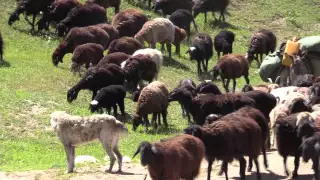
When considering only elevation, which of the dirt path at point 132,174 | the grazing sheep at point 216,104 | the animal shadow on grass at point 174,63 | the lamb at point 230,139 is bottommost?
the animal shadow on grass at point 174,63

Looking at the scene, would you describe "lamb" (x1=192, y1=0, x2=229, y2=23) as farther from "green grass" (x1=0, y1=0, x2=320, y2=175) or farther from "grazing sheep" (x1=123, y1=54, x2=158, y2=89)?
"grazing sheep" (x1=123, y1=54, x2=158, y2=89)

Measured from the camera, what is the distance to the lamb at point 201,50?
95.5ft

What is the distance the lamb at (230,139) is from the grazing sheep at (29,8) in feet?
59.5

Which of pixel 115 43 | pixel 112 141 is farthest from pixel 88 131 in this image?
pixel 115 43

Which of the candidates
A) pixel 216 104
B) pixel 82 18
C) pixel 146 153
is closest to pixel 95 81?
pixel 216 104

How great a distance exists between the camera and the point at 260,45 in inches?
1235

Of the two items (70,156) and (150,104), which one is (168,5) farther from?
(70,156)

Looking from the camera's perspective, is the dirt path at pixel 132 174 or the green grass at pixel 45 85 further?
the green grass at pixel 45 85

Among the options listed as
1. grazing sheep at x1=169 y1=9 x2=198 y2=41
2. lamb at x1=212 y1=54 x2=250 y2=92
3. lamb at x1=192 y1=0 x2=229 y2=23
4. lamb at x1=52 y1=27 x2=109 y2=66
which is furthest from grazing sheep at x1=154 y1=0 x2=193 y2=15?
lamb at x1=212 y1=54 x2=250 y2=92

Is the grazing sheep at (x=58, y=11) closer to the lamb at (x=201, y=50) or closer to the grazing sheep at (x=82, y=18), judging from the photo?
the grazing sheep at (x=82, y=18)

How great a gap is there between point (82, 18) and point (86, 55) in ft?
18.8

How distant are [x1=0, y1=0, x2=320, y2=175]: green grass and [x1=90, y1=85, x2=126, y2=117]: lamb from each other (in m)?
0.63

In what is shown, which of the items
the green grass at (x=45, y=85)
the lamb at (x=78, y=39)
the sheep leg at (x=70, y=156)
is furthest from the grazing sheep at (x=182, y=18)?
the sheep leg at (x=70, y=156)

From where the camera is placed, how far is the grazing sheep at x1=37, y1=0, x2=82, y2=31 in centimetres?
3194
